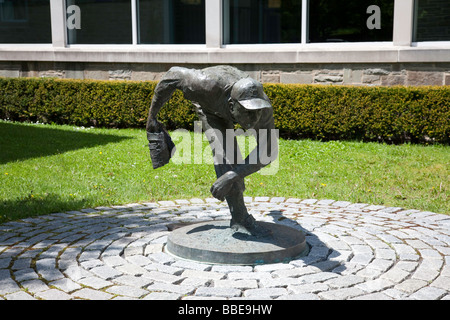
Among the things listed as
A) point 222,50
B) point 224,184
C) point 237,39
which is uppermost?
point 237,39

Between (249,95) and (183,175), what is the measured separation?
4.04m

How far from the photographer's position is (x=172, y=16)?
13047 millimetres

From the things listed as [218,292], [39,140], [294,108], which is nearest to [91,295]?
[218,292]

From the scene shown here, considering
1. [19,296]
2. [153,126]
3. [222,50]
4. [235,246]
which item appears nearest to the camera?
[19,296]

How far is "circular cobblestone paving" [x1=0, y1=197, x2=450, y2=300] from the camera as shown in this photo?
3531 mm

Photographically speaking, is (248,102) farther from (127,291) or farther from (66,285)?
(66,285)

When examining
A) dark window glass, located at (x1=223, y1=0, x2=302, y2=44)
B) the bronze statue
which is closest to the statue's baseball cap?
the bronze statue

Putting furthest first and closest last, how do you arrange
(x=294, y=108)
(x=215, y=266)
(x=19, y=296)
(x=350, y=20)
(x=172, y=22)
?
1. (x=172, y=22)
2. (x=350, y=20)
3. (x=294, y=108)
4. (x=215, y=266)
5. (x=19, y=296)

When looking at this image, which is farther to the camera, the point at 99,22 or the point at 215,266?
the point at 99,22

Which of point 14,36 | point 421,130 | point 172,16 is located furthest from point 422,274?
point 14,36

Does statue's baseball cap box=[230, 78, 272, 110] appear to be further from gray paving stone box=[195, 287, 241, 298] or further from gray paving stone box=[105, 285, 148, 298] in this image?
gray paving stone box=[105, 285, 148, 298]

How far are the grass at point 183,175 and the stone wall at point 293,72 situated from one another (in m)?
1.55

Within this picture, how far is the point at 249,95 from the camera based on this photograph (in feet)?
12.5

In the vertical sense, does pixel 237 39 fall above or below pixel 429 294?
above
